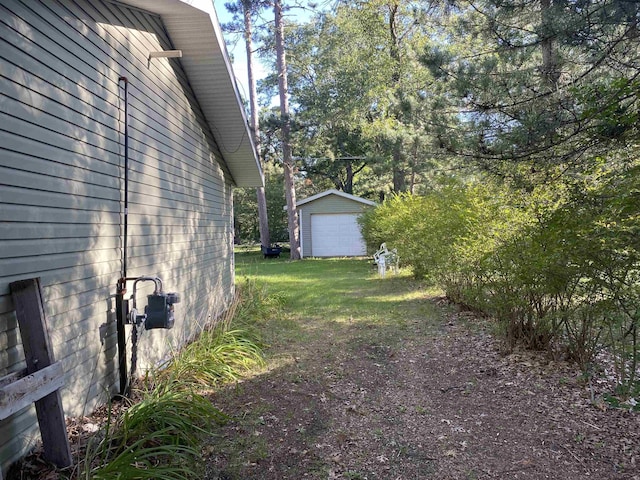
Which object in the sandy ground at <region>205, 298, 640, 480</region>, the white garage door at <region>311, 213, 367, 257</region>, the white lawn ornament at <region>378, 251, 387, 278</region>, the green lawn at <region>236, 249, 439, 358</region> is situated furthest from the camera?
the white garage door at <region>311, 213, 367, 257</region>

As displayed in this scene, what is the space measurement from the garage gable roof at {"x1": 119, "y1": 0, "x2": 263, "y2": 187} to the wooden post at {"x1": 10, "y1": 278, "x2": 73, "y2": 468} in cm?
300

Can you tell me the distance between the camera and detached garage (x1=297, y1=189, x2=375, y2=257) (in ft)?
68.1

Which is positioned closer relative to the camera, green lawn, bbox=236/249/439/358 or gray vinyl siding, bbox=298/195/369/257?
green lawn, bbox=236/249/439/358

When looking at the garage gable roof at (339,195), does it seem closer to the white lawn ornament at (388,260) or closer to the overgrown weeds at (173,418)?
the white lawn ornament at (388,260)

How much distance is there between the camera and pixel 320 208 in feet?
68.3

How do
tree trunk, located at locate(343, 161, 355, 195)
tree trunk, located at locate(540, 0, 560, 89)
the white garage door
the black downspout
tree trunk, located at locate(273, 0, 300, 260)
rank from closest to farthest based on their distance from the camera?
1. the black downspout
2. tree trunk, located at locate(540, 0, 560, 89)
3. tree trunk, located at locate(273, 0, 300, 260)
4. the white garage door
5. tree trunk, located at locate(343, 161, 355, 195)

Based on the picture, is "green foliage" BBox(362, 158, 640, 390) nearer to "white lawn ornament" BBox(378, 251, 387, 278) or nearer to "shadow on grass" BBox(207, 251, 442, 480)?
"shadow on grass" BBox(207, 251, 442, 480)

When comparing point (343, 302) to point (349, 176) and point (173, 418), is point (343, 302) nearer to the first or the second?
point (173, 418)

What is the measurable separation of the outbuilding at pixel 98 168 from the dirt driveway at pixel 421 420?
1306mm

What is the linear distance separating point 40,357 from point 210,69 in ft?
14.2

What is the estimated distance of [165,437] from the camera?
3.21 m

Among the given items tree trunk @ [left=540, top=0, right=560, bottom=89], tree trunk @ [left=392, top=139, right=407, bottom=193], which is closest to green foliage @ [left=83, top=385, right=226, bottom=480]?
tree trunk @ [left=540, top=0, right=560, bottom=89]

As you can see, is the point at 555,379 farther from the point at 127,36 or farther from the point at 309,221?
the point at 309,221

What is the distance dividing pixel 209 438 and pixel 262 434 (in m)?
0.41
